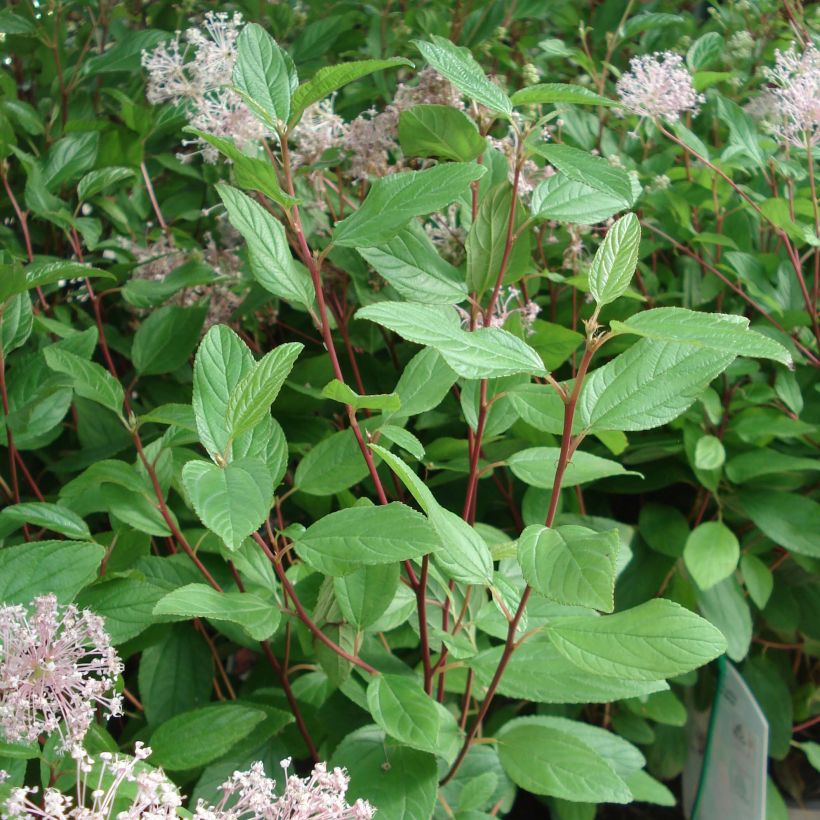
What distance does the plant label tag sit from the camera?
27.9 inches

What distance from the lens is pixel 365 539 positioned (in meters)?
0.44

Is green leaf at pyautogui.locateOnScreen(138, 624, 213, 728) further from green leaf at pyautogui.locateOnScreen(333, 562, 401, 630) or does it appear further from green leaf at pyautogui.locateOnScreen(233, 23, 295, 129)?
green leaf at pyautogui.locateOnScreen(233, 23, 295, 129)

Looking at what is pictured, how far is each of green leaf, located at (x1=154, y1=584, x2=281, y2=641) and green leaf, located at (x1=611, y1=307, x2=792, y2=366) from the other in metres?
0.25

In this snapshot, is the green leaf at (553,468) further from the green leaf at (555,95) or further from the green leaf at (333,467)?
the green leaf at (555,95)

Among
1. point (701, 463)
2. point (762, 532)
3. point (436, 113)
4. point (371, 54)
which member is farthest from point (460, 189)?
point (371, 54)

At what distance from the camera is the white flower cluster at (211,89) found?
2.30 feet

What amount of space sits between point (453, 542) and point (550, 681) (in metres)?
0.16

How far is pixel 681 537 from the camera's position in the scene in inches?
32.2

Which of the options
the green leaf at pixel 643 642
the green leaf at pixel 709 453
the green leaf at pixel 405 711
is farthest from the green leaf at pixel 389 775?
the green leaf at pixel 709 453

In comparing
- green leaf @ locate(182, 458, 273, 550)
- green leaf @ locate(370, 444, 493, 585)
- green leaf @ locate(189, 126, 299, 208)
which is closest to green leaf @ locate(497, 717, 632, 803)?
green leaf @ locate(370, 444, 493, 585)

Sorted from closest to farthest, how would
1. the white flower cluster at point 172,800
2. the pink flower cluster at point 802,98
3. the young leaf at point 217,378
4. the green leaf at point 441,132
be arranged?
the white flower cluster at point 172,800
the young leaf at point 217,378
the green leaf at point 441,132
the pink flower cluster at point 802,98

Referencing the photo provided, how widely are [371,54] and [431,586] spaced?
75cm

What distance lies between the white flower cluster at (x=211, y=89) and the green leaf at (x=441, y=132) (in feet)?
0.51

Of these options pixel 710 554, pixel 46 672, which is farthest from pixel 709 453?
pixel 46 672
